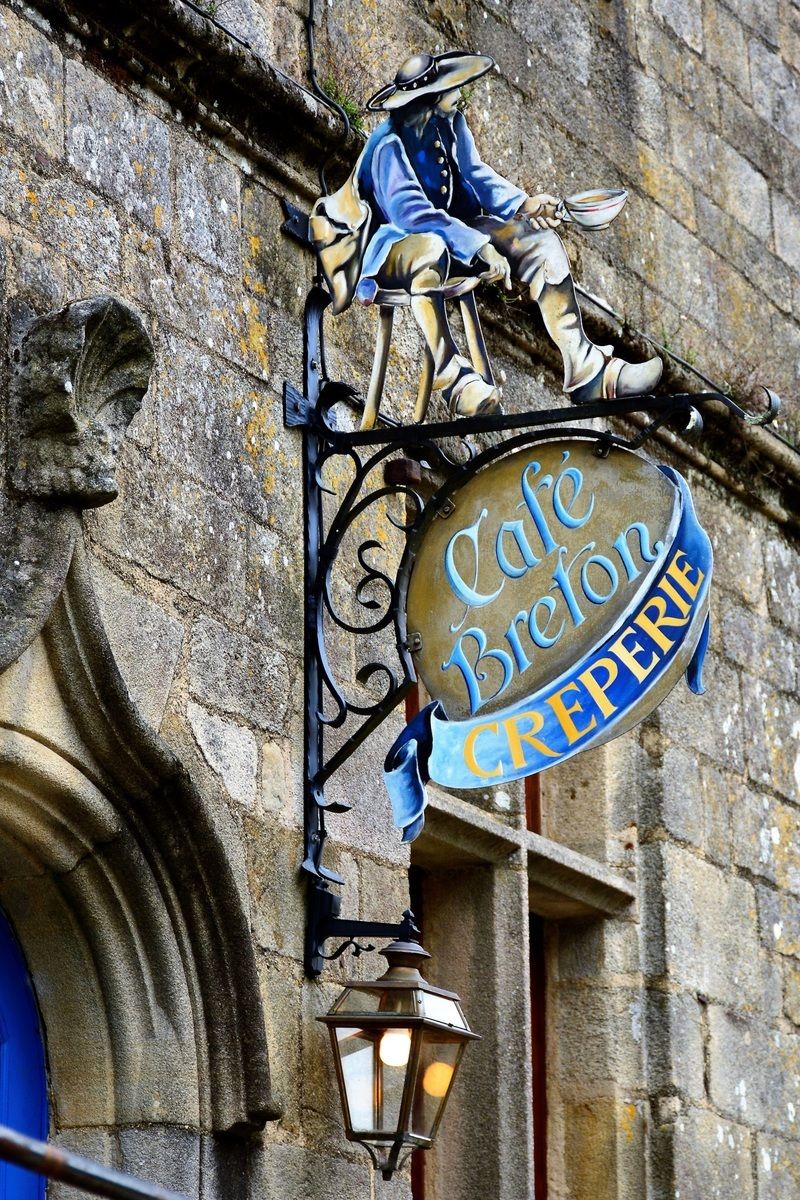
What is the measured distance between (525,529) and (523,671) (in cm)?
31

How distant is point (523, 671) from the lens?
161 inches

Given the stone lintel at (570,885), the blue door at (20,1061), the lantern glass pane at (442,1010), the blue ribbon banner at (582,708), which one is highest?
the stone lintel at (570,885)

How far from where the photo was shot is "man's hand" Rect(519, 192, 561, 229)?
4266mm

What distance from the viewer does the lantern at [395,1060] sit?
3893 mm

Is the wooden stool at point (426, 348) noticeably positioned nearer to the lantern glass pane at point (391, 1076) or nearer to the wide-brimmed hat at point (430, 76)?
the wide-brimmed hat at point (430, 76)

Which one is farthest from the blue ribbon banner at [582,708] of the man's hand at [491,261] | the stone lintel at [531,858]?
the stone lintel at [531,858]

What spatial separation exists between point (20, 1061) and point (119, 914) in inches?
11.7

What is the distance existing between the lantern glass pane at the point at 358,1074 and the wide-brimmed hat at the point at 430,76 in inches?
67.7

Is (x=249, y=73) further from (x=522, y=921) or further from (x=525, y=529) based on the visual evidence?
(x=522, y=921)

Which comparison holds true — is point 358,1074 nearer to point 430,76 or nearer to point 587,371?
point 587,371

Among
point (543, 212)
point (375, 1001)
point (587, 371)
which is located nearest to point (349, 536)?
point (587, 371)

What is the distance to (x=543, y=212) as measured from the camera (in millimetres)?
4270

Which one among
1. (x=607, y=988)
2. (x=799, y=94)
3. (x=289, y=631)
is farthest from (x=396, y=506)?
(x=799, y=94)

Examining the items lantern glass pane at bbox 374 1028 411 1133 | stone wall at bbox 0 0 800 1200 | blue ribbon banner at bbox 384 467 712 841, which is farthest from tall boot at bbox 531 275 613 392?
lantern glass pane at bbox 374 1028 411 1133
